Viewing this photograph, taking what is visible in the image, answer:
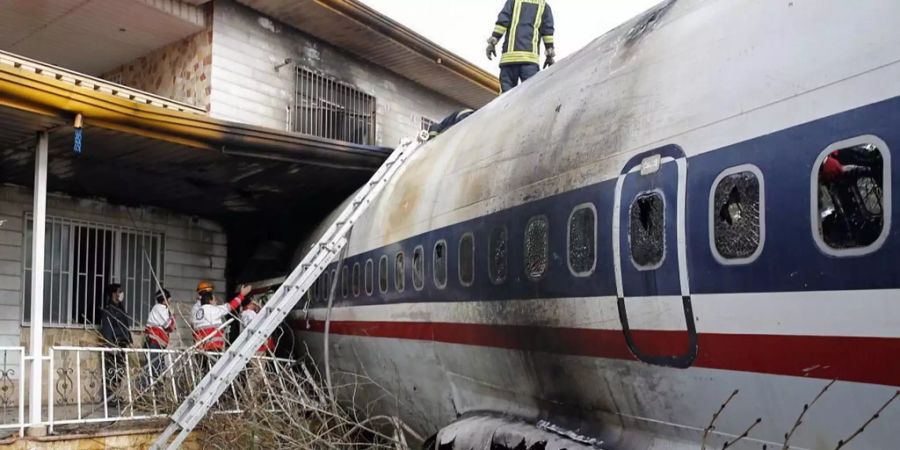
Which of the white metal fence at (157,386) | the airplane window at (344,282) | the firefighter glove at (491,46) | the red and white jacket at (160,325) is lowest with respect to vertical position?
the white metal fence at (157,386)

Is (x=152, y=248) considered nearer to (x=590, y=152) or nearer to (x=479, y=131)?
(x=479, y=131)

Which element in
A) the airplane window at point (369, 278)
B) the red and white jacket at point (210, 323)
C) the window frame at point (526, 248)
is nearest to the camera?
the window frame at point (526, 248)

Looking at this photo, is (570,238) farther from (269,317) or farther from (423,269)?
(269,317)

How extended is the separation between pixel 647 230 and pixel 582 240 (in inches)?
23.6

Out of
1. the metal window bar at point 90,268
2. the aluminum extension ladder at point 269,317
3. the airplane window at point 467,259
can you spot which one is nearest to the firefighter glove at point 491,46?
the aluminum extension ladder at point 269,317

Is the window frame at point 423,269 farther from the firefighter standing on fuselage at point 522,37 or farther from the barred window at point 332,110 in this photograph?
the barred window at point 332,110

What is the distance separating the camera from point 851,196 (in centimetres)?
332

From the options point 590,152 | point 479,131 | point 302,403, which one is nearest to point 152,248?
point 302,403

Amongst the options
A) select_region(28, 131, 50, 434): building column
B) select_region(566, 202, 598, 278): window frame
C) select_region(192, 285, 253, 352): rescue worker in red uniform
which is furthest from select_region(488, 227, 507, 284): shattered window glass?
select_region(192, 285, 253, 352): rescue worker in red uniform

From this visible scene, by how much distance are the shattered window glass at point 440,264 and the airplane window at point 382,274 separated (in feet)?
4.30

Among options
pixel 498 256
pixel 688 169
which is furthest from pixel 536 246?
pixel 688 169

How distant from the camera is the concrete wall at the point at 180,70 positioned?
40.1 ft

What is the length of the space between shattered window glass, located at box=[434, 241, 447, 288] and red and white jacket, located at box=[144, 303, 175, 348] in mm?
4634

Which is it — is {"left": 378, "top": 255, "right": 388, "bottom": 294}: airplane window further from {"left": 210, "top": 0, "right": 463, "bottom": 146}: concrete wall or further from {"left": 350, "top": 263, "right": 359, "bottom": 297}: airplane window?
{"left": 210, "top": 0, "right": 463, "bottom": 146}: concrete wall
